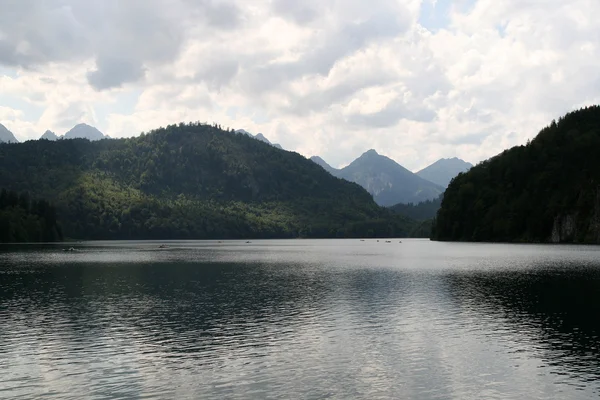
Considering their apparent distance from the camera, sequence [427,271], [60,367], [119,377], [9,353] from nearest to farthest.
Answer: [119,377] < [60,367] < [9,353] < [427,271]

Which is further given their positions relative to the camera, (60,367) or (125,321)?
(125,321)

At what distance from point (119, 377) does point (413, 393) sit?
21.5m

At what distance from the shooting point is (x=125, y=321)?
62.4 metres

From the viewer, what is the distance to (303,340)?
51594 mm

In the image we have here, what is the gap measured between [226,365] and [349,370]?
389 inches

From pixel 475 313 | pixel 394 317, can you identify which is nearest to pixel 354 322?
pixel 394 317

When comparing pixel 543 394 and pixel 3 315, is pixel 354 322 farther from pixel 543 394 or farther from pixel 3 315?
Result: pixel 3 315

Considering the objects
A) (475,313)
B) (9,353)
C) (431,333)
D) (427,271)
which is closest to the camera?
(9,353)

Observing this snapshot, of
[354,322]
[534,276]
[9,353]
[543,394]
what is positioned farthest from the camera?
[534,276]

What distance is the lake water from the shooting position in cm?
3694

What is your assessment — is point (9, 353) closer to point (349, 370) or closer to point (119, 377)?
point (119, 377)

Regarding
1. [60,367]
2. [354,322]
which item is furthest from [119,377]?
[354,322]

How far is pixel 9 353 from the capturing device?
1848 inches

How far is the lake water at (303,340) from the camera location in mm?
36938
